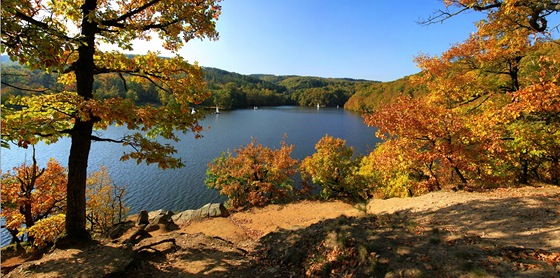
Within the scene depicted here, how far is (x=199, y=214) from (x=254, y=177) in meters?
5.72

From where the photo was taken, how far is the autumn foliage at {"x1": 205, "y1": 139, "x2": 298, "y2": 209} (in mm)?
20884

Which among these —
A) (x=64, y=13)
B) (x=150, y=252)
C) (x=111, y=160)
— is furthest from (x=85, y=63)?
(x=111, y=160)

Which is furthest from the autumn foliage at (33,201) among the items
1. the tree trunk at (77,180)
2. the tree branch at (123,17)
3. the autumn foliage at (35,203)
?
the tree branch at (123,17)

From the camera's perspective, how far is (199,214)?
57.1ft

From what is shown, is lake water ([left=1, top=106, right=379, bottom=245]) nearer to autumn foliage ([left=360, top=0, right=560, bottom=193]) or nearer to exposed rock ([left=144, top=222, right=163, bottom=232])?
exposed rock ([left=144, top=222, right=163, bottom=232])

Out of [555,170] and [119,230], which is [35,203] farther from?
[555,170]

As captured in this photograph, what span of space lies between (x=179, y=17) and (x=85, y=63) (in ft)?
7.73

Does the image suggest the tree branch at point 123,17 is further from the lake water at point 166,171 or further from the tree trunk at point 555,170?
the tree trunk at point 555,170

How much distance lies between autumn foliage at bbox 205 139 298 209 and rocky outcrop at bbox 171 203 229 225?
8.74 ft

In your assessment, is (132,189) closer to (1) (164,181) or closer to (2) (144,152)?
(1) (164,181)

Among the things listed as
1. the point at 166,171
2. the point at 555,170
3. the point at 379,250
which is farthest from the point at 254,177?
the point at 555,170

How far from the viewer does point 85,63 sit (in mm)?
6355

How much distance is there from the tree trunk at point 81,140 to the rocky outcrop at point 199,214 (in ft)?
33.8

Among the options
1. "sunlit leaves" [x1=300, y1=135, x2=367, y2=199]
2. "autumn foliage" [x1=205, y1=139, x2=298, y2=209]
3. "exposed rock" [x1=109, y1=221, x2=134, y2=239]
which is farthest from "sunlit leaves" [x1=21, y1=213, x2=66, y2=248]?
"sunlit leaves" [x1=300, y1=135, x2=367, y2=199]
